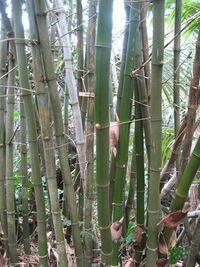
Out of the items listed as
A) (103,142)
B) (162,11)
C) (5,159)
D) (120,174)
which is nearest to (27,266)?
(5,159)

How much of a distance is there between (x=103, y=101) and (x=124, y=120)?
24cm

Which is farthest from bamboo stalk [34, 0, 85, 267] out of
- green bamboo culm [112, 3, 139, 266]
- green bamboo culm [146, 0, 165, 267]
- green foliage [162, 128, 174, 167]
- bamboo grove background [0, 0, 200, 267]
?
green foliage [162, 128, 174, 167]

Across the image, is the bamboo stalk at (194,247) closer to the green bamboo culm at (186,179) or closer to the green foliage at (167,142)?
the green bamboo culm at (186,179)

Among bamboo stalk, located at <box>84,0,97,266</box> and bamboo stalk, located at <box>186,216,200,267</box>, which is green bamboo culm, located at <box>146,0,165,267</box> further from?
bamboo stalk, located at <box>84,0,97,266</box>

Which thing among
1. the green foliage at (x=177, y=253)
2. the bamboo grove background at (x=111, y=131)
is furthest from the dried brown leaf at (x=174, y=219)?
the green foliage at (x=177, y=253)

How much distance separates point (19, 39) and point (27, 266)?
3.66 ft

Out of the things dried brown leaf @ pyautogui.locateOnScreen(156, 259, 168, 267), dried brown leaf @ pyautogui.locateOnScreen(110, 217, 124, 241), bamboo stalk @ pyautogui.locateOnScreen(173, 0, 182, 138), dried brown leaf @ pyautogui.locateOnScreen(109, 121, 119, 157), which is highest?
bamboo stalk @ pyautogui.locateOnScreen(173, 0, 182, 138)

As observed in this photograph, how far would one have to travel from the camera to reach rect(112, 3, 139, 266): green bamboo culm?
96cm

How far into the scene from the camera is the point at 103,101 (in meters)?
0.78

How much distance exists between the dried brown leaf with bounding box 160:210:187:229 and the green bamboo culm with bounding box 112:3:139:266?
174mm

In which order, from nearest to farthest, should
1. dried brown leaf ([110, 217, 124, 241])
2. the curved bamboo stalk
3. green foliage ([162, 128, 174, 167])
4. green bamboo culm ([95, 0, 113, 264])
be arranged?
green bamboo culm ([95, 0, 113, 264])
dried brown leaf ([110, 217, 124, 241])
the curved bamboo stalk
green foliage ([162, 128, 174, 167])

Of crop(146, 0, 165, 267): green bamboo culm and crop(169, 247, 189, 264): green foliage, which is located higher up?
crop(146, 0, 165, 267): green bamboo culm

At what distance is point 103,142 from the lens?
828 mm

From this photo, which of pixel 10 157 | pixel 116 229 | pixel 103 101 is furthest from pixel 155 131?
pixel 10 157
